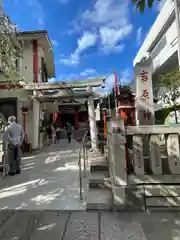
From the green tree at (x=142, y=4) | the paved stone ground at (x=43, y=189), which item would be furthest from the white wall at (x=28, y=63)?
the green tree at (x=142, y=4)

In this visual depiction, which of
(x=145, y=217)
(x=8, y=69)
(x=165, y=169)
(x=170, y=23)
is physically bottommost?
(x=145, y=217)

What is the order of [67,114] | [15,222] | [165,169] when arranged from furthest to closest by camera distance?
[67,114], [165,169], [15,222]

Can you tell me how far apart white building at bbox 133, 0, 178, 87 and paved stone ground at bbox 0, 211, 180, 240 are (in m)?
10.2

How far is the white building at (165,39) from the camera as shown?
37.3 ft

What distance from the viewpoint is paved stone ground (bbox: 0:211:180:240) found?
2.78m

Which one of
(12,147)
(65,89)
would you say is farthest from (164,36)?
(12,147)

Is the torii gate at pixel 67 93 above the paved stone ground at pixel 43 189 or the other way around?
above

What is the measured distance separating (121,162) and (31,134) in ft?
27.7

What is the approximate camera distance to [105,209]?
361 cm

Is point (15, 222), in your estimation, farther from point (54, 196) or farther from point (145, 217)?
point (145, 217)

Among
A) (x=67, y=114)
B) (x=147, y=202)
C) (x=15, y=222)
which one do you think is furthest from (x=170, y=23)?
(x=67, y=114)

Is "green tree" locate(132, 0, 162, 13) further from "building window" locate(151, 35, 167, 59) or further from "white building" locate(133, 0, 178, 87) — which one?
"building window" locate(151, 35, 167, 59)

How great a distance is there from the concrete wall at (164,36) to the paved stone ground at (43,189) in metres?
9.57

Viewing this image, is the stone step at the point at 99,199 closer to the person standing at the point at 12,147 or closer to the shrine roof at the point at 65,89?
the person standing at the point at 12,147
